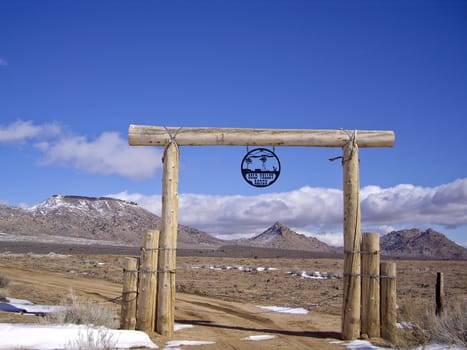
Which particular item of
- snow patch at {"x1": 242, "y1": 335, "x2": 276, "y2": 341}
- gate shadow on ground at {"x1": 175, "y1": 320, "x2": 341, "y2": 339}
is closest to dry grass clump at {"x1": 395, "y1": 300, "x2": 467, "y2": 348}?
gate shadow on ground at {"x1": 175, "y1": 320, "x2": 341, "y2": 339}

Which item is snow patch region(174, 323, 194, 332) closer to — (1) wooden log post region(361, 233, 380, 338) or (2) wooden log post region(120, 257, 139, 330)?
(2) wooden log post region(120, 257, 139, 330)

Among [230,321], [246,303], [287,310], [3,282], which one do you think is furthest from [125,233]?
[230,321]

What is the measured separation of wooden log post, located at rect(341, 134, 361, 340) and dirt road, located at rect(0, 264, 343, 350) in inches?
20.2

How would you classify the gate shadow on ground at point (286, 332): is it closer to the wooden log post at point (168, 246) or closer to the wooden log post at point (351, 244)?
the wooden log post at point (351, 244)

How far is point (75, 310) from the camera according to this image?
32.9 ft

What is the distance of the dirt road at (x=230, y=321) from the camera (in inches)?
387

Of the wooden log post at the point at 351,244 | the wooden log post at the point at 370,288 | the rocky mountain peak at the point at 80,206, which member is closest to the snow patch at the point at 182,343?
the wooden log post at the point at 351,244

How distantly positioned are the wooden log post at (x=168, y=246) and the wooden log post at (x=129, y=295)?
446 mm

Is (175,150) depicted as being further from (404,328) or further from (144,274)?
(404,328)

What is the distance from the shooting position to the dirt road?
32.2ft

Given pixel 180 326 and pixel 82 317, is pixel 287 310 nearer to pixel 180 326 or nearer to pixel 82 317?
pixel 180 326

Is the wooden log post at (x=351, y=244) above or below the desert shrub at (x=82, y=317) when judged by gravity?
above

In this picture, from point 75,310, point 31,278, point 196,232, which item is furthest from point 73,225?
point 75,310

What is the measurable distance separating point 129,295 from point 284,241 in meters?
A: 116
